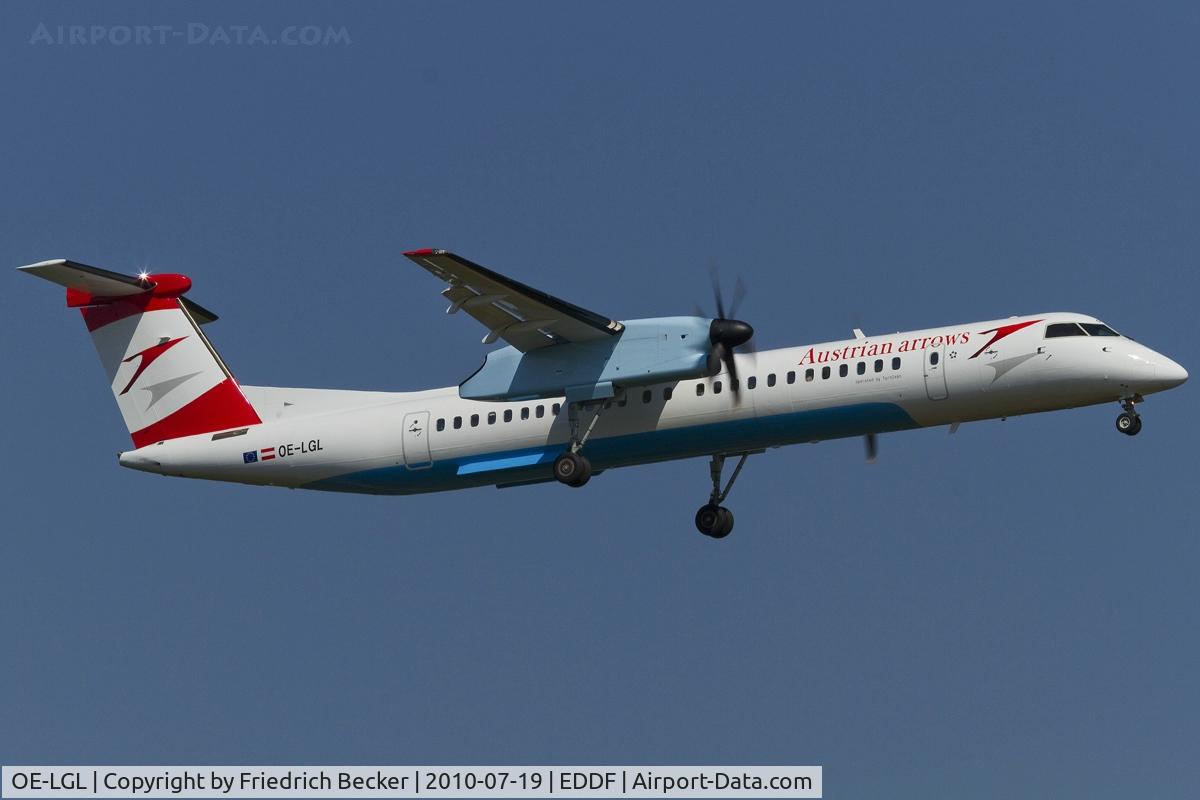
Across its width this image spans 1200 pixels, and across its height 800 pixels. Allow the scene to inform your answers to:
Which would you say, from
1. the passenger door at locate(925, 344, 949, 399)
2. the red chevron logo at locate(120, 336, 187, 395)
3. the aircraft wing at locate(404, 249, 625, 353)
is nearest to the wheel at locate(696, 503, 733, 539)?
the aircraft wing at locate(404, 249, 625, 353)

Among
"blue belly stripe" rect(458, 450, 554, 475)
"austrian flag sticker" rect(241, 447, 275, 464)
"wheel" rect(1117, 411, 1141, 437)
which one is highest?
"austrian flag sticker" rect(241, 447, 275, 464)

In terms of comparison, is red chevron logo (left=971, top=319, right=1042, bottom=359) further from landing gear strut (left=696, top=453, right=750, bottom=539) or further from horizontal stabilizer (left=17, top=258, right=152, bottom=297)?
horizontal stabilizer (left=17, top=258, right=152, bottom=297)

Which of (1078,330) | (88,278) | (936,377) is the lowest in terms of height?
(936,377)

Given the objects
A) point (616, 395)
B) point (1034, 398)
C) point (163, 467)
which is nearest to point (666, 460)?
point (616, 395)

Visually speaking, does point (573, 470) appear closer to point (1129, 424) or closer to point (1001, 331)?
point (1001, 331)

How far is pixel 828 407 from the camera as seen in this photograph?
24781 millimetres

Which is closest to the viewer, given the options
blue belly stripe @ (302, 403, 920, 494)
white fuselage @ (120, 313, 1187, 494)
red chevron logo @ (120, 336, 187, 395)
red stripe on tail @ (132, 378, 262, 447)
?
white fuselage @ (120, 313, 1187, 494)

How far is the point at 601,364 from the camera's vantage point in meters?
25.7

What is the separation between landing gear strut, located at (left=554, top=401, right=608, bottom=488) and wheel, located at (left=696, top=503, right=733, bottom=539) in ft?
9.02

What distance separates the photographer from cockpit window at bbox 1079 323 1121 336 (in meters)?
24.1

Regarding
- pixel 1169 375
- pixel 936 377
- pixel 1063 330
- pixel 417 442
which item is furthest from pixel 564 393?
pixel 1169 375

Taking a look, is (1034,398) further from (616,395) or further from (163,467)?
(163,467)

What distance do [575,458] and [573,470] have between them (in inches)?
7.4

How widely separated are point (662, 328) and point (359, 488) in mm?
5771
